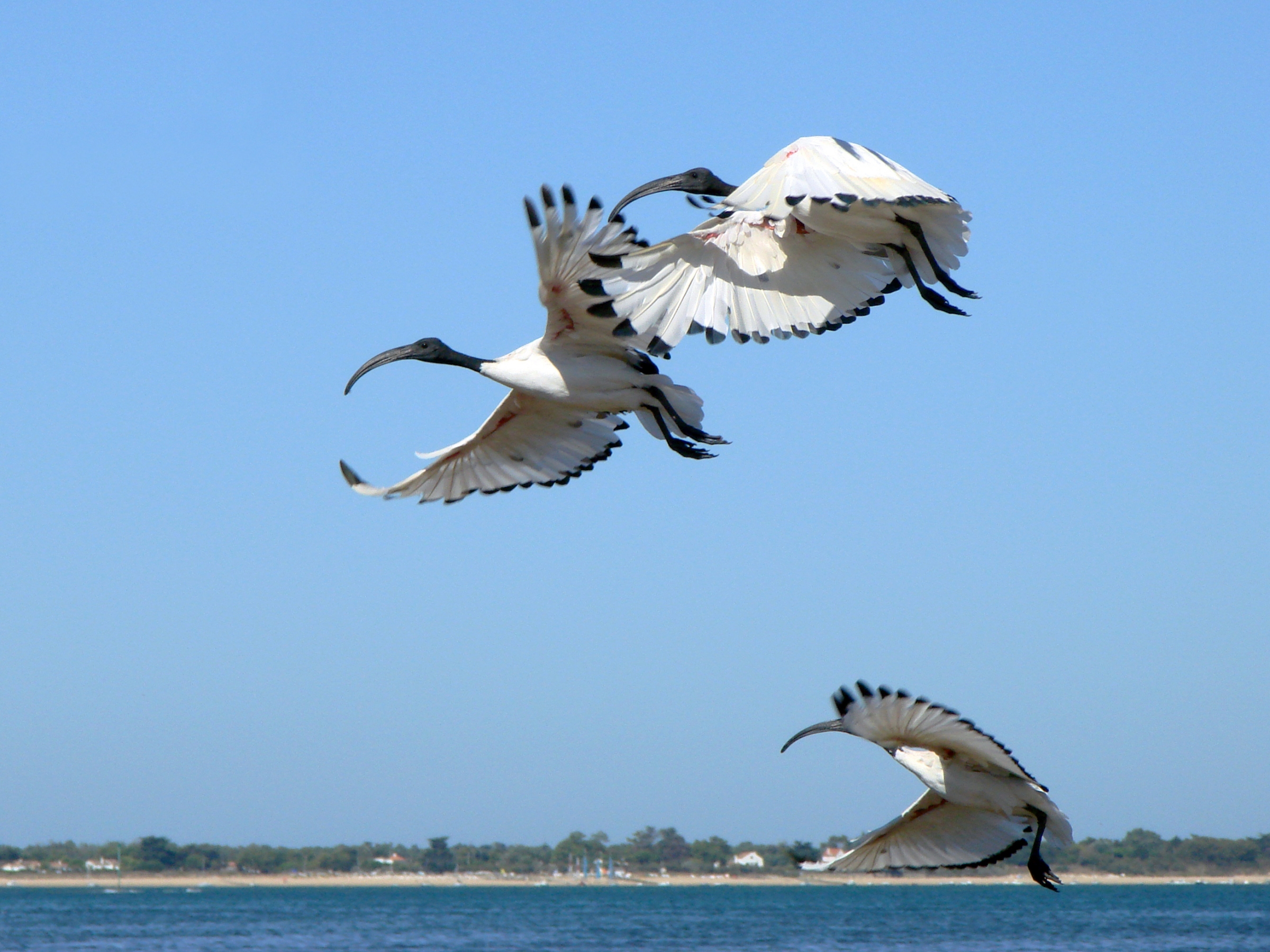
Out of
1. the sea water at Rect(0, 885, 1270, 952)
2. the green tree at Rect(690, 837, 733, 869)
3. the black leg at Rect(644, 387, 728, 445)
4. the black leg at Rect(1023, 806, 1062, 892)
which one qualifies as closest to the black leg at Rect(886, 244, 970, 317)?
the black leg at Rect(644, 387, 728, 445)

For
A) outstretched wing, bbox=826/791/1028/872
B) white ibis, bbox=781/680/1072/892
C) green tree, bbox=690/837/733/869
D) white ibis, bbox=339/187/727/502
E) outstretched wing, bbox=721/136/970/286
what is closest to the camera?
outstretched wing, bbox=721/136/970/286

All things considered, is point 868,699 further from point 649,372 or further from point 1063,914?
point 1063,914

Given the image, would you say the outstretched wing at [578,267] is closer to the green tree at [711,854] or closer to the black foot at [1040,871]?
the black foot at [1040,871]

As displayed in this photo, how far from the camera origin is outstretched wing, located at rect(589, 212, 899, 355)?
955 centimetres

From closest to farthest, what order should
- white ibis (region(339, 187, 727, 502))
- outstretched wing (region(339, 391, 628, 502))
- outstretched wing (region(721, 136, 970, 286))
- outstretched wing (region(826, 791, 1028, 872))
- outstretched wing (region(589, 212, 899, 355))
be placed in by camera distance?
outstretched wing (region(721, 136, 970, 286)), white ibis (region(339, 187, 727, 502)), outstretched wing (region(589, 212, 899, 355)), outstretched wing (region(339, 391, 628, 502)), outstretched wing (region(826, 791, 1028, 872))

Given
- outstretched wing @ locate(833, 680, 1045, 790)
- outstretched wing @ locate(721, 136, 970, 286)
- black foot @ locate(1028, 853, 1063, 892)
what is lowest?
black foot @ locate(1028, 853, 1063, 892)

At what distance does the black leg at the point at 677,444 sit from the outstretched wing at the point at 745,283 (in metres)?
1.05

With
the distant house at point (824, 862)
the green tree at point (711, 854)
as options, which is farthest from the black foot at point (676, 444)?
the green tree at point (711, 854)

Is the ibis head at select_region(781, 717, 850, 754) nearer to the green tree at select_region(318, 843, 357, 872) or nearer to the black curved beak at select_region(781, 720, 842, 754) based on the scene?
the black curved beak at select_region(781, 720, 842, 754)

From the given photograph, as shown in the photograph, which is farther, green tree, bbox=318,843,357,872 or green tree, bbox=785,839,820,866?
green tree, bbox=318,843,357,872

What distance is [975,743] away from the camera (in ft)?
33.9

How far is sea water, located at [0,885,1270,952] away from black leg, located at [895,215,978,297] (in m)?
58.3

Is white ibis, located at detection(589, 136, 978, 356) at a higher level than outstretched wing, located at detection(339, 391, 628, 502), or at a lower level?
higher

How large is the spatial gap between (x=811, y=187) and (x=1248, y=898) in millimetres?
150051
